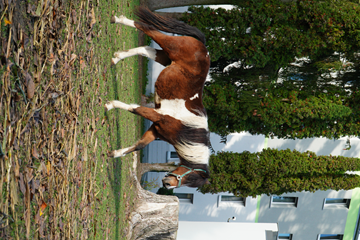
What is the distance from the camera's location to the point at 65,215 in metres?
1.84

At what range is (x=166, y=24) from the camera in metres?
2.98

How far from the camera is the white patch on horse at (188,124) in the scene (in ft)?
9.06

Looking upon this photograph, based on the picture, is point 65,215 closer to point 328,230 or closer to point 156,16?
point 156,16

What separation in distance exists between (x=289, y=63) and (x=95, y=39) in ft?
15.8

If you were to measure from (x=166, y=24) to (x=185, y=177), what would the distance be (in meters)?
1.68

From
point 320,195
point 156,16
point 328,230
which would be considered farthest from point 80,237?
point 328,230

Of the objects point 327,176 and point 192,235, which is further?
point 192,235

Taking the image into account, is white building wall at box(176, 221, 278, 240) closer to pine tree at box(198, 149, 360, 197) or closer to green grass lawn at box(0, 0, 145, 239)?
pine tree at box(198, 149, 360, 197)

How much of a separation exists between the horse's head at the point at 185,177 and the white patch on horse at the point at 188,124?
0.34 ft

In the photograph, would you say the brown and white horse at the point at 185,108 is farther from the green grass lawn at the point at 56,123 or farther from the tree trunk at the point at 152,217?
the tree trunk at the point at 152,217

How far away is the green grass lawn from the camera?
1.19m

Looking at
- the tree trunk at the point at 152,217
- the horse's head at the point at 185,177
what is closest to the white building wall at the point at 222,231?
the tree trunk at the point at 152,217

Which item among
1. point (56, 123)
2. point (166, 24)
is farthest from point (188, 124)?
point (56, 123)

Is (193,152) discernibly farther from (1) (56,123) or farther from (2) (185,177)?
(1) (56,123)
